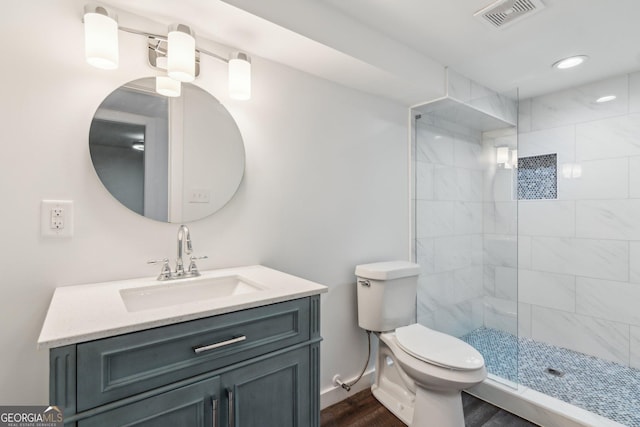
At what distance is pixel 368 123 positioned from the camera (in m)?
2.17

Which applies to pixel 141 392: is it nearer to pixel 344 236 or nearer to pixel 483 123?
pixel 344 236

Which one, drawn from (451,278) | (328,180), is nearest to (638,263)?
(451,278)

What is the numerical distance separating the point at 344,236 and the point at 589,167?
2.17m

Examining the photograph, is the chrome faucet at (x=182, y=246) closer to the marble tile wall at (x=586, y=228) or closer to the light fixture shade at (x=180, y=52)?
the light fixture shade at (x=180, y=52)

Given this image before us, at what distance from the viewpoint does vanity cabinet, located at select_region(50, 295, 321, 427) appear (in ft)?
2.49

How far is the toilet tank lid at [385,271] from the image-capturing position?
6.23 feet

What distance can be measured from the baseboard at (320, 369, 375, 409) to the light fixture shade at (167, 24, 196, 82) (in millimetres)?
1852

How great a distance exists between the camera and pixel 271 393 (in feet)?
3.55


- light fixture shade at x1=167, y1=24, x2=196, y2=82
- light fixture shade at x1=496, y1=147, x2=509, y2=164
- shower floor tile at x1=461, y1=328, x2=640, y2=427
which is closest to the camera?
light fixture shade at x1=167, y1=24, x2=196, y2=82

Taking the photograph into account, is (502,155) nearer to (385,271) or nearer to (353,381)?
(385,271)

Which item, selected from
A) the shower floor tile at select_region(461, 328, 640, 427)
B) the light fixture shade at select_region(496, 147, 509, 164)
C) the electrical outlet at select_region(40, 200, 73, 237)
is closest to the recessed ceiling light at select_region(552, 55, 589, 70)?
the light fixture shade at select_region(496, 147, 509, 164)

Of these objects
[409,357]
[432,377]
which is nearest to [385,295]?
[409,357]

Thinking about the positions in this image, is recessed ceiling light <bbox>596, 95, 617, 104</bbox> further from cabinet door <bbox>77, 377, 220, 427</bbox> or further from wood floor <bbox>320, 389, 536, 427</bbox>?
cabinet door <bbox>77, 377, 220, 427</bbox>

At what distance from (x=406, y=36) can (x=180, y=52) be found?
1306 millimetres
